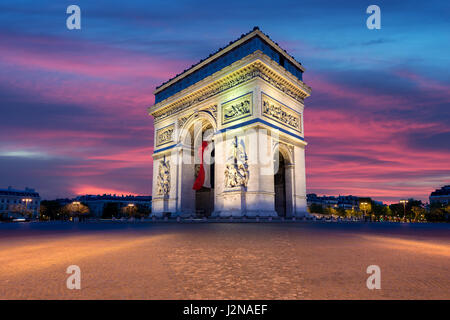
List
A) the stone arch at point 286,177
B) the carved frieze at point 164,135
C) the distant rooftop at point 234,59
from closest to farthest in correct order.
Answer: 1. the distant rooftop at point 234,59
2. the stone arch at point 286,177
3. the carved frieze at point 164,135

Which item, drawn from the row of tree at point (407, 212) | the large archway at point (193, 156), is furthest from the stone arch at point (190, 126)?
the row of tree at point (407, 212)

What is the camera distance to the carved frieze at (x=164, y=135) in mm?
28078

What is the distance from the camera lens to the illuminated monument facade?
785 inches

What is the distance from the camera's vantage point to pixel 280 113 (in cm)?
2255

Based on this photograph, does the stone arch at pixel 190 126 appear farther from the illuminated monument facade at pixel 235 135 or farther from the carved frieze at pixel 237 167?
the carved frieze at pixel 237 167

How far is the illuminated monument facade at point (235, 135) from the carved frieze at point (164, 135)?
10 cm

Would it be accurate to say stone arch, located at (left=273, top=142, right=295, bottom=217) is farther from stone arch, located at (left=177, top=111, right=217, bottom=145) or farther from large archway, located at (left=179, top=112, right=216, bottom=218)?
stone arch, located at (left=177, top=111, right=217, bottom=145)

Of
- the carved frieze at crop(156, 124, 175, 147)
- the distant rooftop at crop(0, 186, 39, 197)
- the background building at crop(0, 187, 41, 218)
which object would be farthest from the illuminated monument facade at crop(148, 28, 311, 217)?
the distant rooftop at crop(0, 186, 39, 197)

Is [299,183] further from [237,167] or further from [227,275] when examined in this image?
[227,275]

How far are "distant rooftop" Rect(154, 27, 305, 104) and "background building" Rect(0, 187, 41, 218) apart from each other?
75.4m

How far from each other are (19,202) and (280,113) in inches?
3795

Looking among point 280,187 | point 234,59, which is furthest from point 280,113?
point 280,187
